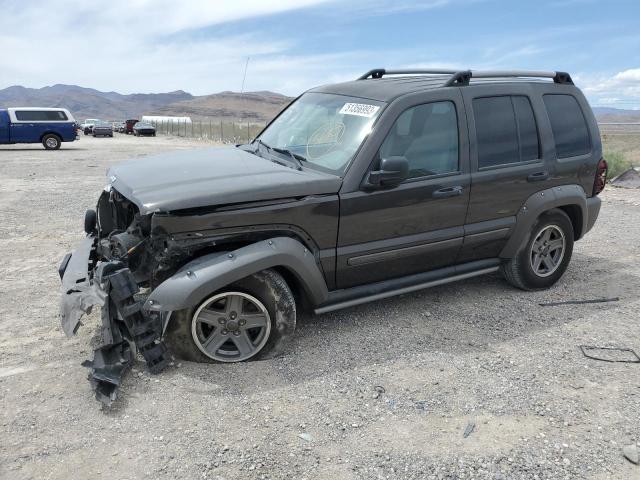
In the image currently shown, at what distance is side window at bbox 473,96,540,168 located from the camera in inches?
177

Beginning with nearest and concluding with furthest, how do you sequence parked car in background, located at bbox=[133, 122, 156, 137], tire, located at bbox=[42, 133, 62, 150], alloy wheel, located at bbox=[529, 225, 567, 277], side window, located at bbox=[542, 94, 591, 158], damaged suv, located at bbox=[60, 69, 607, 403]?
damaged suv, located at bbox=[60, 69, 607, 403]
side window, located at bbox=[542, 94, 591, 158]
alloy wheel, located at bbox=[529, 225, 567, 277]
tire, located at bbox=[42, 133, 62, 150]
parked car in background, located at bbox=[133, 122, 156, 137]

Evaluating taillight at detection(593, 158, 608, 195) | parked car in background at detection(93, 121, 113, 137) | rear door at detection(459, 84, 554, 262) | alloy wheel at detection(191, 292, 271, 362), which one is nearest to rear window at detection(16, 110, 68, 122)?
parked car in background at detection(93, 121, 113, 137)

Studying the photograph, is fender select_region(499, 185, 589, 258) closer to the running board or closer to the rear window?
the running board

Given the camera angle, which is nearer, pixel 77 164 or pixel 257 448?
pixel 257 448

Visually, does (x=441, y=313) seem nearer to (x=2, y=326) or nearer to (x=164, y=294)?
(x=164, y=294)

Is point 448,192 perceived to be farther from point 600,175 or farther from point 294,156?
point 600,175

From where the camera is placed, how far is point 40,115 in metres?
24.7

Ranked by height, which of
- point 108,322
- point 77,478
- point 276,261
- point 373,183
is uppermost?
point 373,183

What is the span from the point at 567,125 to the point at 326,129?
2.36m

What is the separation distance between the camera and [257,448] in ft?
9.48

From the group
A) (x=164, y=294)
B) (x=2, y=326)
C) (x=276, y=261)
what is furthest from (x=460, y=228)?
(x=2, y=326)

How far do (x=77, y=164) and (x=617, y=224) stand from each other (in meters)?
15.7

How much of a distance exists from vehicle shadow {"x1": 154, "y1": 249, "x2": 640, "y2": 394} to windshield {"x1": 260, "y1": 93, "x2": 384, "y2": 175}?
4.17 ft

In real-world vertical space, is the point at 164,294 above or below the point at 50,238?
above
